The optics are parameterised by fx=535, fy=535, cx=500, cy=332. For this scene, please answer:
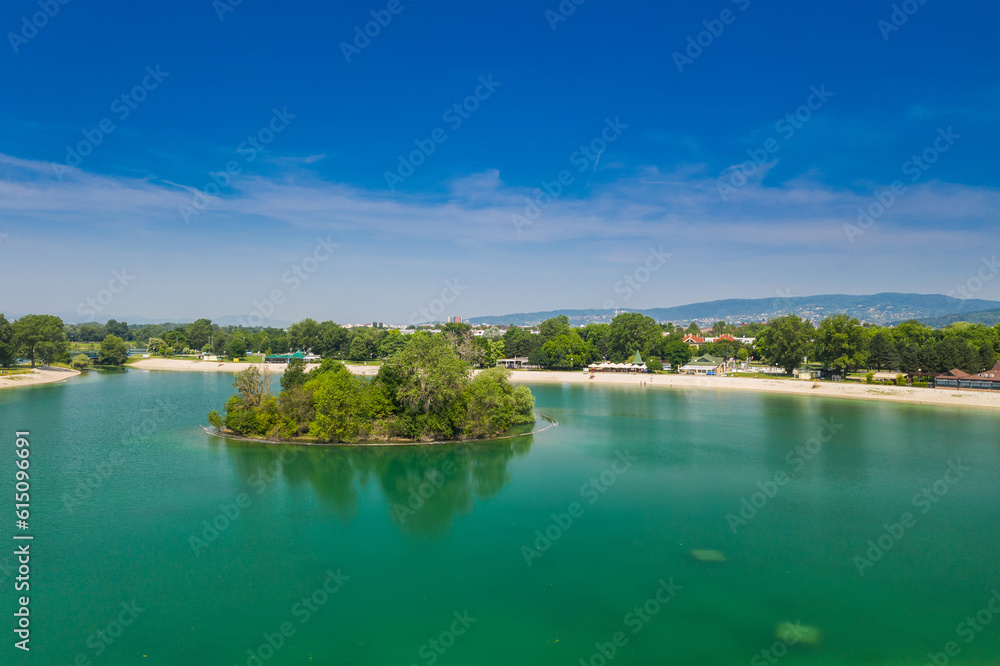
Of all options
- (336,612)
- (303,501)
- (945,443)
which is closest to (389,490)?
(303,501)

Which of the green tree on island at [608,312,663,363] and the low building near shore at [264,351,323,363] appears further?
the low building near shore at [264,351,323,363]

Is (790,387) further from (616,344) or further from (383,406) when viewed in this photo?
(383,406)

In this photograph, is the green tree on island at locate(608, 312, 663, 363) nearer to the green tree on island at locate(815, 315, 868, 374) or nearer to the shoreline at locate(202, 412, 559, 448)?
the green tree on island at locate(815, 315, 868, 374)

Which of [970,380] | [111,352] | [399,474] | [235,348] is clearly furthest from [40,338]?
[970,380]

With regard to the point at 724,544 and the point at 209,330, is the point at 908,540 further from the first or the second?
the point at 209,330

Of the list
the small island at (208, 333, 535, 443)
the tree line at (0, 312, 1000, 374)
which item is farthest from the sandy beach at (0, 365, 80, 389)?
the small island at (208, 333, 535, 443)

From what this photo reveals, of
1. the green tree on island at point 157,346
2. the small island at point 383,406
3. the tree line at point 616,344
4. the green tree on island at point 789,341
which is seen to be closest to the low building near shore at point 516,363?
the tree line at point 616,344
